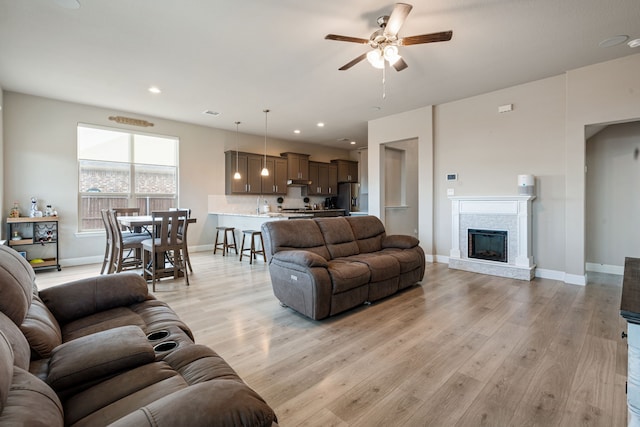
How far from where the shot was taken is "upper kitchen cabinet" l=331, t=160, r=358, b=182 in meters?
9.85

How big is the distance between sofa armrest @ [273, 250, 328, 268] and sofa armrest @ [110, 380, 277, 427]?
2.03 metres

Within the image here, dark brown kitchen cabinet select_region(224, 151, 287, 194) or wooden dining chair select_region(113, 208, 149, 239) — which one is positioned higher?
dark brown kitchen cabinet select_region(224, 151, 287, 194)

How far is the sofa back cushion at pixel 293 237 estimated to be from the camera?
3.49m

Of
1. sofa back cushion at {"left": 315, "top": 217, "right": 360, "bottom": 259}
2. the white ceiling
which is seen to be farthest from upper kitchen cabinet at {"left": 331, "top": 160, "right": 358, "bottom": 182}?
sofa back cushion at {"left": 315, "top": 217, "right": 360, "bottom": 259}

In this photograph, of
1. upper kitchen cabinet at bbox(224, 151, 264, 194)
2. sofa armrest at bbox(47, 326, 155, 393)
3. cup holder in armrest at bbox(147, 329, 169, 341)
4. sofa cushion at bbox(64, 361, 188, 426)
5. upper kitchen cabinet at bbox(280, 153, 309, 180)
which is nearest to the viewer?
sofa cushion at bbox(64, 361, 188, 426)

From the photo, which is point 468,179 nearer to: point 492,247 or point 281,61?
point 492,247

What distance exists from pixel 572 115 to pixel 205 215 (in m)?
7.24

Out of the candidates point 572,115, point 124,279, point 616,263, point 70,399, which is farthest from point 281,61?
point 616,263

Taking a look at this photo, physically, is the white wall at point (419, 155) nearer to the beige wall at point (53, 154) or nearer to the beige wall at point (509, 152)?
the beige wall at point (509, 152)

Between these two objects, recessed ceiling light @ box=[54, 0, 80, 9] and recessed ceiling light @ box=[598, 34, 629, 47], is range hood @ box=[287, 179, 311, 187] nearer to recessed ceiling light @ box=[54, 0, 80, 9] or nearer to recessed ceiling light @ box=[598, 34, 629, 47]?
recessed ceiling light @ box=[54, 0, 80, 9]

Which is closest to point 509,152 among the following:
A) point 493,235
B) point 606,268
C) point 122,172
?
point 493,235

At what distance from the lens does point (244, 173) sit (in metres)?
7.64

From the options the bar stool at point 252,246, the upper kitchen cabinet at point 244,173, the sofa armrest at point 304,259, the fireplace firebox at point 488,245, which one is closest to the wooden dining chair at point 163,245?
the bar stool at point 252,246

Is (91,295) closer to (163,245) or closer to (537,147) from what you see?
(163,245)
